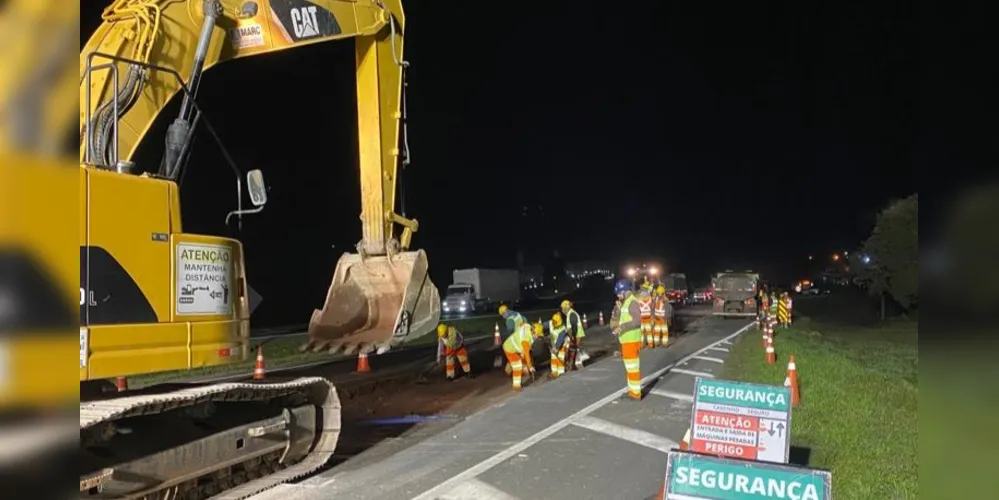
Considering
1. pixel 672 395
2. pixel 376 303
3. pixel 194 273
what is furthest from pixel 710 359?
pixel 194 273

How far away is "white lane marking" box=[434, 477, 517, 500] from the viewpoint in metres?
7.01

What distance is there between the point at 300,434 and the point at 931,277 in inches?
284

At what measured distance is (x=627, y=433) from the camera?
970cm

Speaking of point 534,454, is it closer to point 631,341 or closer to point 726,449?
point 726,449

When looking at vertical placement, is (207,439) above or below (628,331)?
below

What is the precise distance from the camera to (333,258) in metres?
52.4

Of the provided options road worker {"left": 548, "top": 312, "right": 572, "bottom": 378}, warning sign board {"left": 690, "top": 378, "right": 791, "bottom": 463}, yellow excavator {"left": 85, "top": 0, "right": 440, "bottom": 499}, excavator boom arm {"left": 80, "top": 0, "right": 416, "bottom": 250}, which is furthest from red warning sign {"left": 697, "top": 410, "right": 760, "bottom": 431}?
road worker {"left": 548, "top": 312, "right": 572, "bottom": 378}

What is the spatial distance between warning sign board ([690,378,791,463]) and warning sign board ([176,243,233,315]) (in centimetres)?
405

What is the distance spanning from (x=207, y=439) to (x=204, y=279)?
179cm

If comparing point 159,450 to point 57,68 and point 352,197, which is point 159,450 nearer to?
point 57,68

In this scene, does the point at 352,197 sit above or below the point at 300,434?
above

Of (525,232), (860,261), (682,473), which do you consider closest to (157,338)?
(682,473)

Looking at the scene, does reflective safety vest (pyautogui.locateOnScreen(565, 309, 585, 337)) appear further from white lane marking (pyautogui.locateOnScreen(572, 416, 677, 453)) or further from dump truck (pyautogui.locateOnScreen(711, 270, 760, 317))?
dump truck (pyautogui.locateOnScreen(711, 270, 760, 317))

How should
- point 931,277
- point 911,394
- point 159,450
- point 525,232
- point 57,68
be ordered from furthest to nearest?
point 525,232
point 911,394
point 159,450
point 57,68
point 931,277
